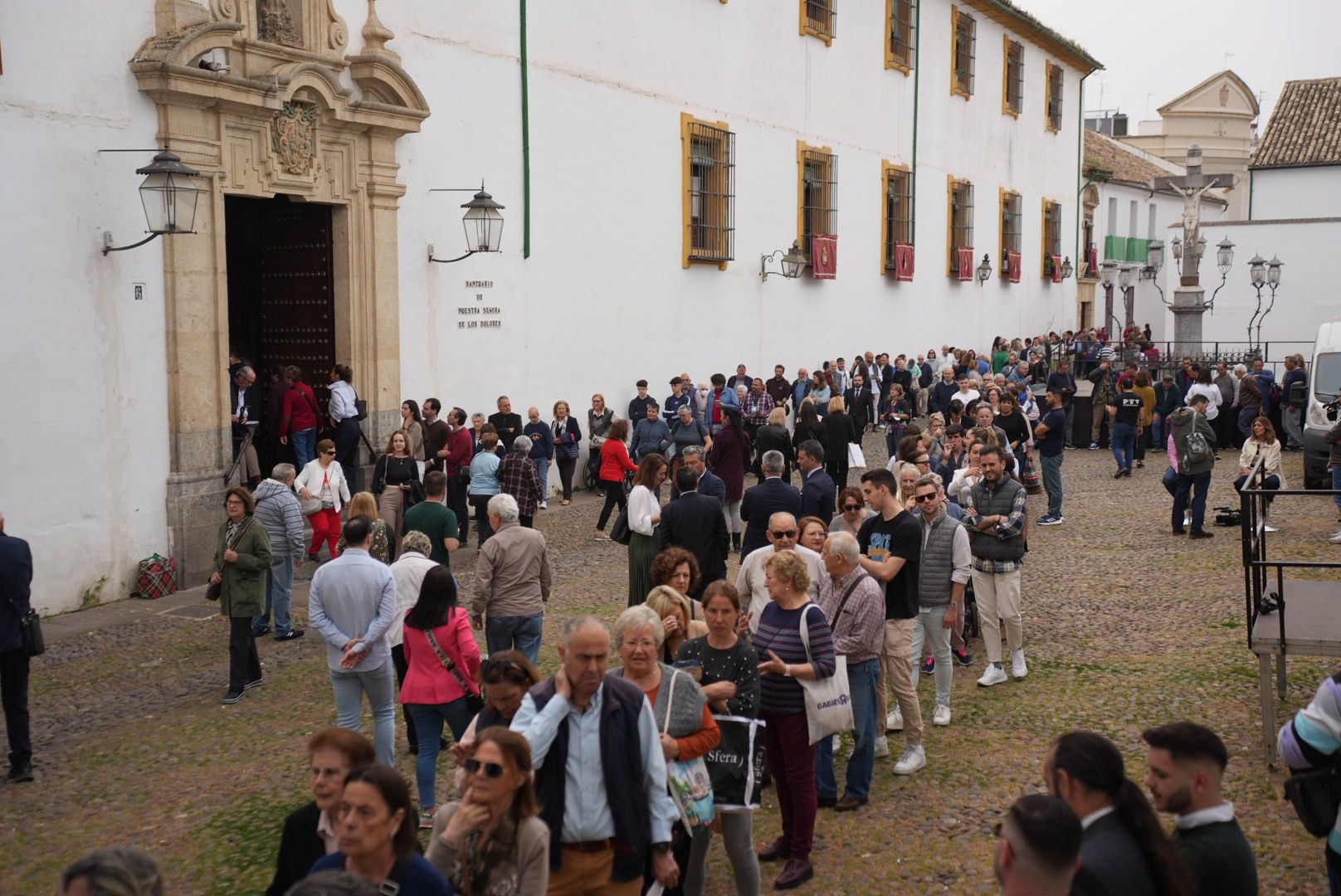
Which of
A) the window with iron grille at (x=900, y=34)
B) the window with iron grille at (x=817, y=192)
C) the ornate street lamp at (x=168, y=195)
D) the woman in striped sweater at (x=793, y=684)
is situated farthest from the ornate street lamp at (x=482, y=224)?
the window with iron grille at (x=900, y=34)

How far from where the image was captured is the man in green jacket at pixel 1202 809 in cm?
359

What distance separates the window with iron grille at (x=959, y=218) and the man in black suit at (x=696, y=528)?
76.9 feet

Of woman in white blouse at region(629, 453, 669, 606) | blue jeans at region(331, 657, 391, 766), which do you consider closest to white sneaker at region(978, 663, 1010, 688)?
woman in white blouse at region(629, 453, 669, 606)

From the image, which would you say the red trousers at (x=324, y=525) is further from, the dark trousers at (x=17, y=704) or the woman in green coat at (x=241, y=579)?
the dark trousers at (x=17, y=704)

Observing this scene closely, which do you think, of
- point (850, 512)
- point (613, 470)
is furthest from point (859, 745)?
point (613, 470)

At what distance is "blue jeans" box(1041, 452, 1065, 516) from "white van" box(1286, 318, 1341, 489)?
3596mm

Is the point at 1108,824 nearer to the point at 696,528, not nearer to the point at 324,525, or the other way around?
the point at 696,528

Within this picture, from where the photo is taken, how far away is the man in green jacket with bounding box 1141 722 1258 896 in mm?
3588

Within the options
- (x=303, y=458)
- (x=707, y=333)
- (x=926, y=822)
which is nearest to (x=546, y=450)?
(x=303, y=458)

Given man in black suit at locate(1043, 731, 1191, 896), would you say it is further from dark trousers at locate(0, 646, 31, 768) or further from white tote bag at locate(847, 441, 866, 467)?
white tote bag at locate(847, 441, 866, 467)

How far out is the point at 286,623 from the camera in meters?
10.6

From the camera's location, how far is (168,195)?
37.6ft

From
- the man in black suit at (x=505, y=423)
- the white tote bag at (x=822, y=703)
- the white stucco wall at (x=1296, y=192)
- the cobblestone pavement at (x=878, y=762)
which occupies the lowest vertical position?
the cobblestone pavement at (x=878, y=762)

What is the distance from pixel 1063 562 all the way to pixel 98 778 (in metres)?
9.46
